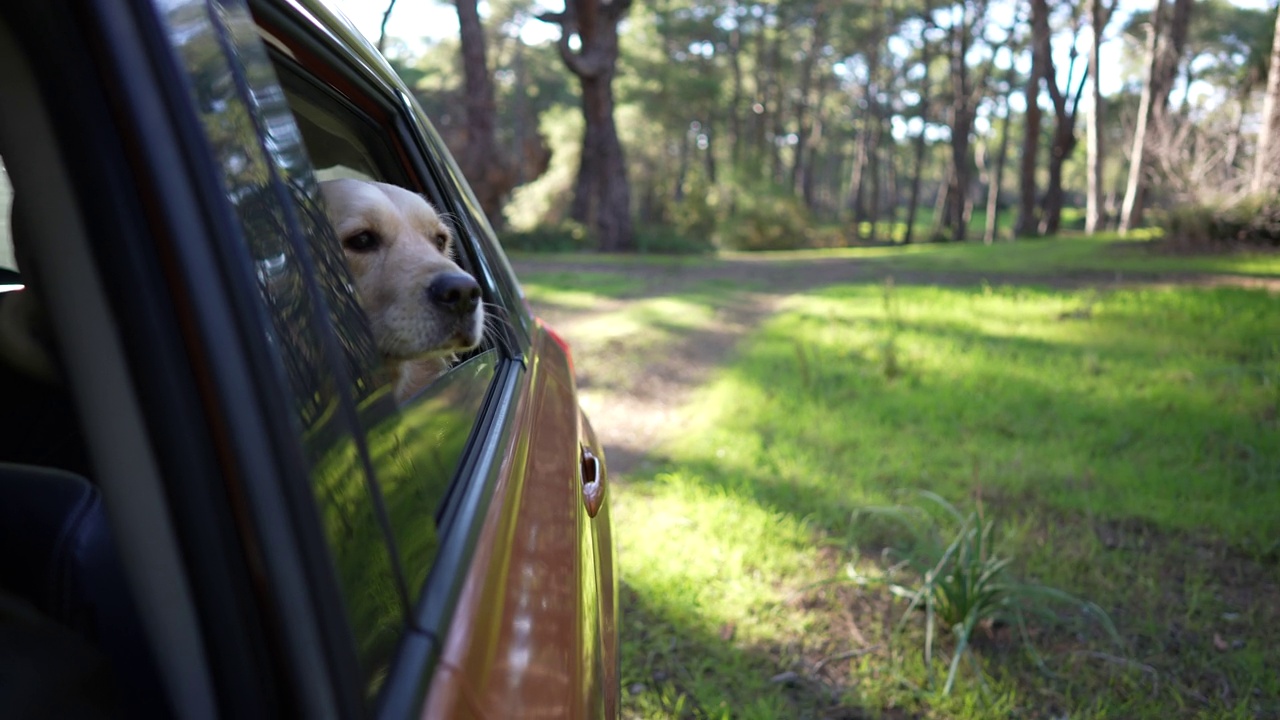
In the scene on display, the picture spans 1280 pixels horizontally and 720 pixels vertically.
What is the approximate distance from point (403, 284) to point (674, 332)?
7.64m

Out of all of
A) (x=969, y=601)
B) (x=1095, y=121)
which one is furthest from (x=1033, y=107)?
(x=969, y=601)

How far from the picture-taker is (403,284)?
6.66 ft

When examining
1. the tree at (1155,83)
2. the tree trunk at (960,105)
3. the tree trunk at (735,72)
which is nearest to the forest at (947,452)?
the tree at (1155,83)

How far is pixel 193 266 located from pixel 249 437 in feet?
0.47

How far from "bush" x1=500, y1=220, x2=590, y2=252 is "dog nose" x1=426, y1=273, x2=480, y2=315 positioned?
1856 cm

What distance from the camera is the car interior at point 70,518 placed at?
0.77m

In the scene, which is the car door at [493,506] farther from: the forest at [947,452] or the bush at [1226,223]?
the bush at [1226,223]

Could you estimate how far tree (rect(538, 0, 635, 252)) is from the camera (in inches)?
641

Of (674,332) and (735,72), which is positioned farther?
(735,72)

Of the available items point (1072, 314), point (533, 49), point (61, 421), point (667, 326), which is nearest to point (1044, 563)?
point (61, 421)

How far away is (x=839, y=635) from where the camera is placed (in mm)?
3406

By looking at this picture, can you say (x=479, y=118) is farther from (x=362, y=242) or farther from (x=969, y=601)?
(x=362, y=242)

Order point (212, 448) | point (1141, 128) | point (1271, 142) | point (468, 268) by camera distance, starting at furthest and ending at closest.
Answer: point (1141, 128), point (1271, 142), point (468, 268), point (212, 448)

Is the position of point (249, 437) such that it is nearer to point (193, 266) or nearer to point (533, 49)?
point (193, 266)
